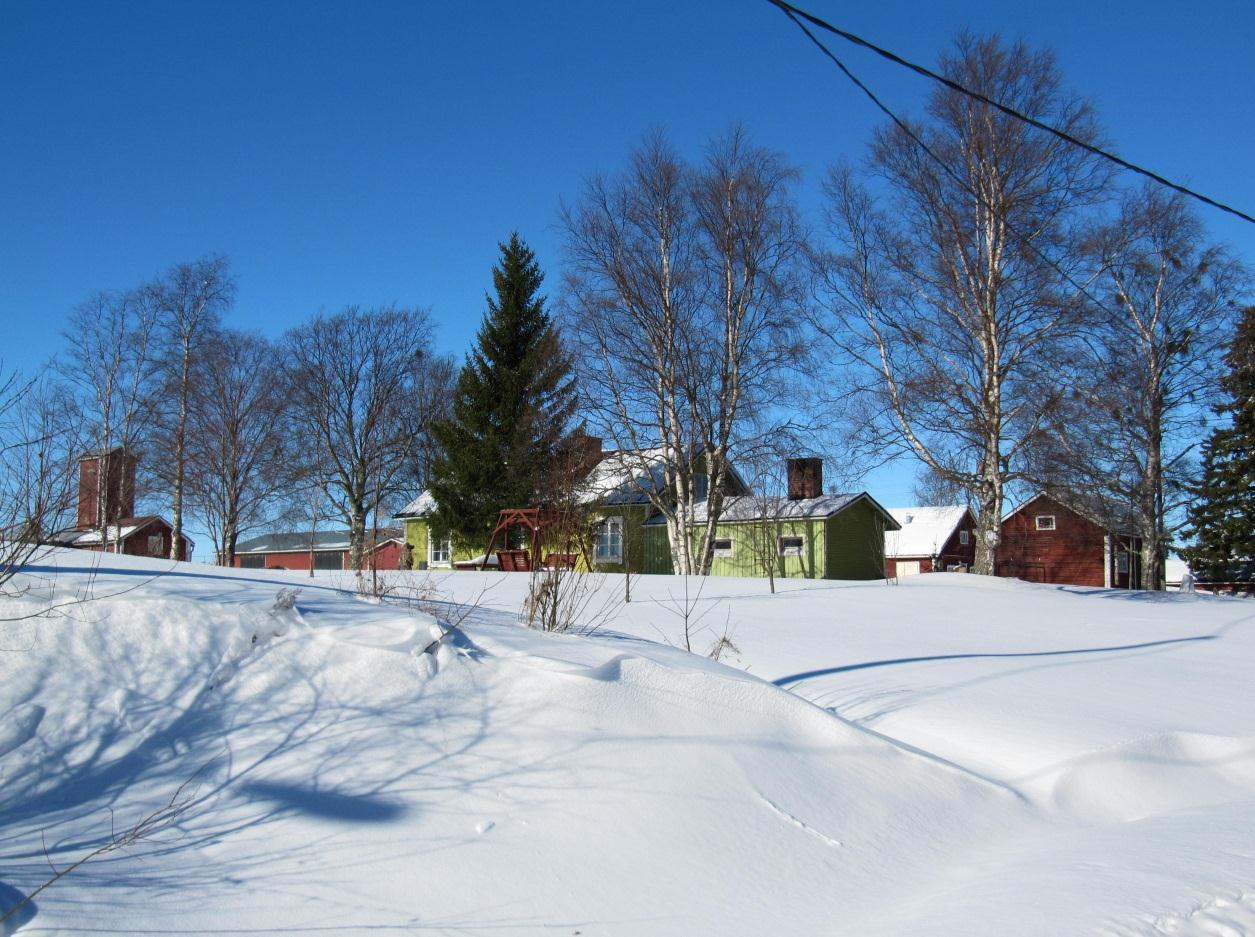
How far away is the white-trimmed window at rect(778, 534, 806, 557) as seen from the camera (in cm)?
3278

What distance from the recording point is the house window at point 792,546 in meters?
32.9

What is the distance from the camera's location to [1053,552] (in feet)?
137

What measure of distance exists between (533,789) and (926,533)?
44.3 meters

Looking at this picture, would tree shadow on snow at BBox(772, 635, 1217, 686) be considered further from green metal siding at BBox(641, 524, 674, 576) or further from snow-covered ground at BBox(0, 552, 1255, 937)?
green metal siding at BBox(641, 524, 674, 576)

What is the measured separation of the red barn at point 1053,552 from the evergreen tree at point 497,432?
68.4ft

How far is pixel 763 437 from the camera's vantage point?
2464 centimetres

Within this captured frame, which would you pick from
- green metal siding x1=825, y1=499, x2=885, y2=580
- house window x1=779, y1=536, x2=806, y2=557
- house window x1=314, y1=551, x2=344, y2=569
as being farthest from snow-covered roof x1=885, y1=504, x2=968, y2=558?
house window x1=314, y1=551, x2=344, y2=569

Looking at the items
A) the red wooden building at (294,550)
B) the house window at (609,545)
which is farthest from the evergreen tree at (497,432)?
the red wooden building at (294,550)

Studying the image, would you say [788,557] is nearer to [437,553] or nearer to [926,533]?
[437,553]

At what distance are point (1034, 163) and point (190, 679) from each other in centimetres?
1881

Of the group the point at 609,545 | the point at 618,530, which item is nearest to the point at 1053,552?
the point at 609,545

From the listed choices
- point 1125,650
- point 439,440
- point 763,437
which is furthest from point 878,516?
point 1125,650

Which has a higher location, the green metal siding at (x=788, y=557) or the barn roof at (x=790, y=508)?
the barn roof at (x=790, y=508)

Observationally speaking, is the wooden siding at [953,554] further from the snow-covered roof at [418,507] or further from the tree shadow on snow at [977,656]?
the tree shadow on snow at [977,656]
